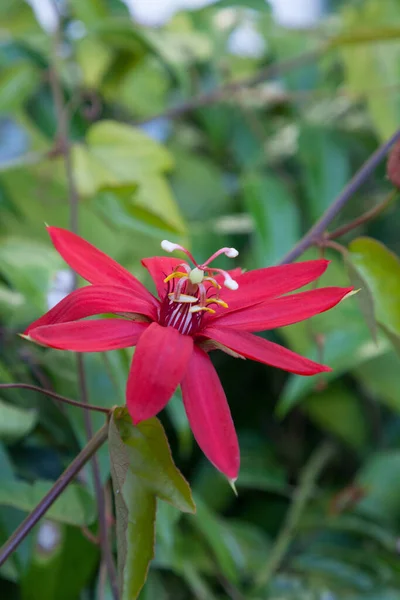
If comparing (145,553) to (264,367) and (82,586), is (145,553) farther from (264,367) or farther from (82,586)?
(264,367)

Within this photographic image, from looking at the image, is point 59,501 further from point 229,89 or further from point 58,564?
point 229,89

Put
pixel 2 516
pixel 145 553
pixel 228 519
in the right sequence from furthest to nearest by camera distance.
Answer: pixel 228 519, pixel 2 516, pixel 145 553

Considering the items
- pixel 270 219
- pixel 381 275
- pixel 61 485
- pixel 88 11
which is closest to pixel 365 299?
pixel 381 275

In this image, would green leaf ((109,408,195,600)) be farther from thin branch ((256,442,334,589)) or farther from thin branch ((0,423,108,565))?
thin branch ((256,442,334,589))

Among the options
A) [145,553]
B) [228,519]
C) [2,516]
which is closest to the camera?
[145,553]

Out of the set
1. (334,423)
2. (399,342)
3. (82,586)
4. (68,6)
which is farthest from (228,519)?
(68,6)

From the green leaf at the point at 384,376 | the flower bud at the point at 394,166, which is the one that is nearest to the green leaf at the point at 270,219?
the green leaf at the point at 384,376

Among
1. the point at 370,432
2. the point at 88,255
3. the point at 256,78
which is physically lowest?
the point at 370,432
